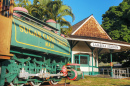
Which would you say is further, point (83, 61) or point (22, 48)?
point (83, 61)

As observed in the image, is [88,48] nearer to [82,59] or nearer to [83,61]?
[82,59]

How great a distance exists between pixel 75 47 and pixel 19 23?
460 inches

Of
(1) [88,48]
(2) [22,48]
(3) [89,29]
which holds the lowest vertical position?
(2) [22,48]

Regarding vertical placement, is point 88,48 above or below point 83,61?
above

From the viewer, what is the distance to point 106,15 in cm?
2695

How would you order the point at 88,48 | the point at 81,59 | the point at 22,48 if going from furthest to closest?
1. the point at 88,48
2. the point at 81,59
3. the point at 22,48

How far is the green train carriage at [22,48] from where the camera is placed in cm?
452

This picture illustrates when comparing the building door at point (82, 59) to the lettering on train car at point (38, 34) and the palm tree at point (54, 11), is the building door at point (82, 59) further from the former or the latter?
the lettering on train car at point (38, 34)

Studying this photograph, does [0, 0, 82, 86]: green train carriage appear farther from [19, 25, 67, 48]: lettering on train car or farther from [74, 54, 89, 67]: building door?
[74, 54, 89, 67]: building door

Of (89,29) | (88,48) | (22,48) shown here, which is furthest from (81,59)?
(22,48)

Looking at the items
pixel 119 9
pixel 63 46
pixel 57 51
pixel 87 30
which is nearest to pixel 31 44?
pixel 57 51

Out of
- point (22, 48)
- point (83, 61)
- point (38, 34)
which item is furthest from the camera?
point (83, 61)

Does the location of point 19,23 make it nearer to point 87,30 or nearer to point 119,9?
point 87,30

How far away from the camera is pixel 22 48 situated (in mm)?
5715
